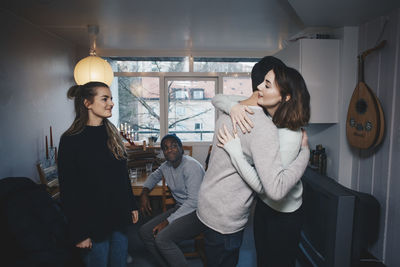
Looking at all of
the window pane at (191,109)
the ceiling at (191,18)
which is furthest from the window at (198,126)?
the ceiling at (191,18)

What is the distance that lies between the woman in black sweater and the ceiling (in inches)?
52.1

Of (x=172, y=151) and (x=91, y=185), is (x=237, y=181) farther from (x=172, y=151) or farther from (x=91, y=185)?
(x=172, y=151)

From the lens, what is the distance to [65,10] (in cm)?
239

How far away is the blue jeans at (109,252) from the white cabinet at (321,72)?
6.28 ft

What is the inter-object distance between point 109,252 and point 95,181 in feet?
1.42

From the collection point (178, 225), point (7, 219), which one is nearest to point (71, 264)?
point (7, 219)

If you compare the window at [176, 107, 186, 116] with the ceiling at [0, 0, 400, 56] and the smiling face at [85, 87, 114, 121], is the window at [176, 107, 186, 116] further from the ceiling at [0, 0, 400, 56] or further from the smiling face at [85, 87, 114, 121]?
the smiling face at [85, 87, 114, 121]

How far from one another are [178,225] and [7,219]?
103 centimetres

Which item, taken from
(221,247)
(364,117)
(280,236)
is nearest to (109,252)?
(221,247)

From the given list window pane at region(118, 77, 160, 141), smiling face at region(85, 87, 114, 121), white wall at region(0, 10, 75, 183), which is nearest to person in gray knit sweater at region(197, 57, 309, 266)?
smiling face at region(85, 87, 114, 121)

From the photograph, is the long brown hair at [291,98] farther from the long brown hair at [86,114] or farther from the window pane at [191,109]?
the window pane at [191,109]

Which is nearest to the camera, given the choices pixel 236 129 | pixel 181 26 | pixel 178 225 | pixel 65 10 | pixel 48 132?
pixel 236 129

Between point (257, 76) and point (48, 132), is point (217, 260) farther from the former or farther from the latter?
point (48, 132)

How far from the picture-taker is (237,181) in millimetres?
981
